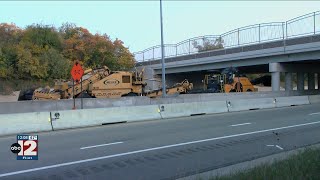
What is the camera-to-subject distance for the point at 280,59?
4334 centimetres

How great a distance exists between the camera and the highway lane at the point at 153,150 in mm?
8883

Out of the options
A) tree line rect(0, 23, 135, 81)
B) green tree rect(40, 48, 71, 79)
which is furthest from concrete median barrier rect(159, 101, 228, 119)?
green tree rect(40, 48, 71, 79)

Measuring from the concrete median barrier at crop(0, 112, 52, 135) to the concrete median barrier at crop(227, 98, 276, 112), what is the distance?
13249 millimetres

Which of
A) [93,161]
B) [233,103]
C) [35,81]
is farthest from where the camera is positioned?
[35,81]

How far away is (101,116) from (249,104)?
12633mm

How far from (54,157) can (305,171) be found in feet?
21.2

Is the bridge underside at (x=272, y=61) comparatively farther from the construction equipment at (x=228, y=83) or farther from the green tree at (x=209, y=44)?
the construction equipment at (x=228, y=83)

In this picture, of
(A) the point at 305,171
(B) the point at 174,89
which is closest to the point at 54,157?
(A) the point at 305,171

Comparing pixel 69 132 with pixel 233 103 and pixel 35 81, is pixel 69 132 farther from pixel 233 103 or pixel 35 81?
pixel 35 81

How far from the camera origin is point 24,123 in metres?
16.5

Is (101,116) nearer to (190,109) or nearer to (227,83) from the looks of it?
(190,109)

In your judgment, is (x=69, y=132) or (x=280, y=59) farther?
(x=280, y=59)

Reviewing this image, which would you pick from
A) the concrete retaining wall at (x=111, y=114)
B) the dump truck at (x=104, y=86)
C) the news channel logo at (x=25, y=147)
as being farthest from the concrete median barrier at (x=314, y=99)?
the news channel logo at (x=25, y=147)

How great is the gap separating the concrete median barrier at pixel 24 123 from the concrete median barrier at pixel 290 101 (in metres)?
19.2
